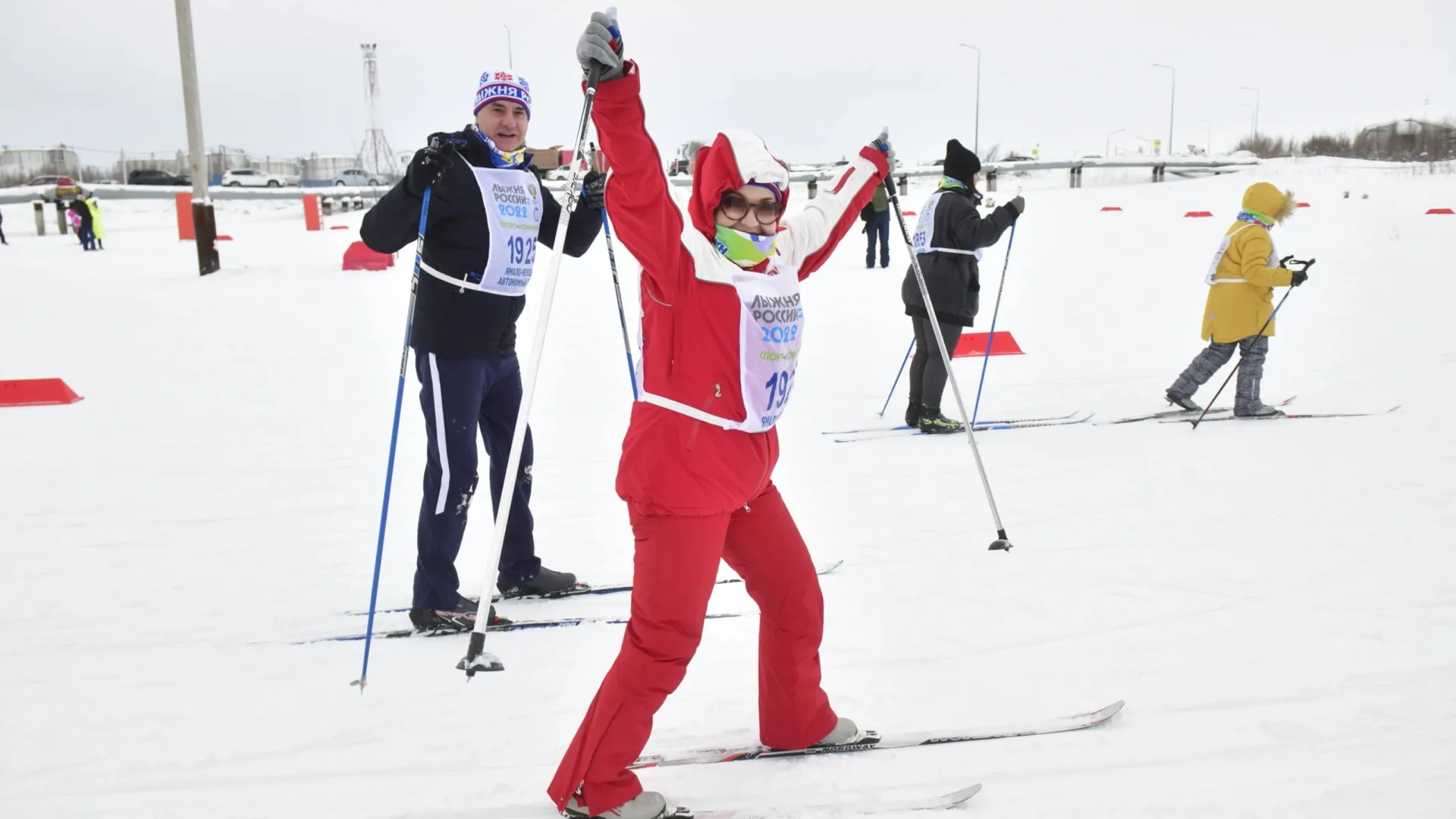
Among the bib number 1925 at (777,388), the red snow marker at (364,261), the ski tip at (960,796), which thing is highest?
the bib number 1925 at (777,388)

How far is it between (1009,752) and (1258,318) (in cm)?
492

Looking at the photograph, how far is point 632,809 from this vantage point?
7.82ft

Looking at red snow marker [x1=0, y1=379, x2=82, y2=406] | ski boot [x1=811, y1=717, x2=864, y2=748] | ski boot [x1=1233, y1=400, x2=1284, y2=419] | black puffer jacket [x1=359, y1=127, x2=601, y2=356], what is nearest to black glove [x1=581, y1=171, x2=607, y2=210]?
black puffer jacket [x1=359, y1=127, x2=601, y2=356]

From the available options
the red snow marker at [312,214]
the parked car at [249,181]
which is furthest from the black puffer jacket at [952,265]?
the parked car at [249,181]

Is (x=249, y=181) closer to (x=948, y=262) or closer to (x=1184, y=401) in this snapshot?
(x=948, y=262)

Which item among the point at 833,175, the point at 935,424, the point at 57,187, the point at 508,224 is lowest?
the point at 935,424

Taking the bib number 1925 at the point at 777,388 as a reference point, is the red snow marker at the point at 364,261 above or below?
below

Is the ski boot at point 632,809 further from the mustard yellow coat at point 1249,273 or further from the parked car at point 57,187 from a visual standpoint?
the parked car at point 57,187

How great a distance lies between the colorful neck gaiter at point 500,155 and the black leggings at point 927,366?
344 cm

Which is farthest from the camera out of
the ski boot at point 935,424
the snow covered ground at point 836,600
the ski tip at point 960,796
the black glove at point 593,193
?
the ski boot at point 935,424

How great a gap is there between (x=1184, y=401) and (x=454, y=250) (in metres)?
5.34

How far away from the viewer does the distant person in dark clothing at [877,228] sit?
559 inches

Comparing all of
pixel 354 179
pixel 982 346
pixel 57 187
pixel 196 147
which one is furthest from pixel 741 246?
pixel 354 179

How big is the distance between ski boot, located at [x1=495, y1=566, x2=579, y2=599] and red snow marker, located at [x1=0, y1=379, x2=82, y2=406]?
17.4ft
